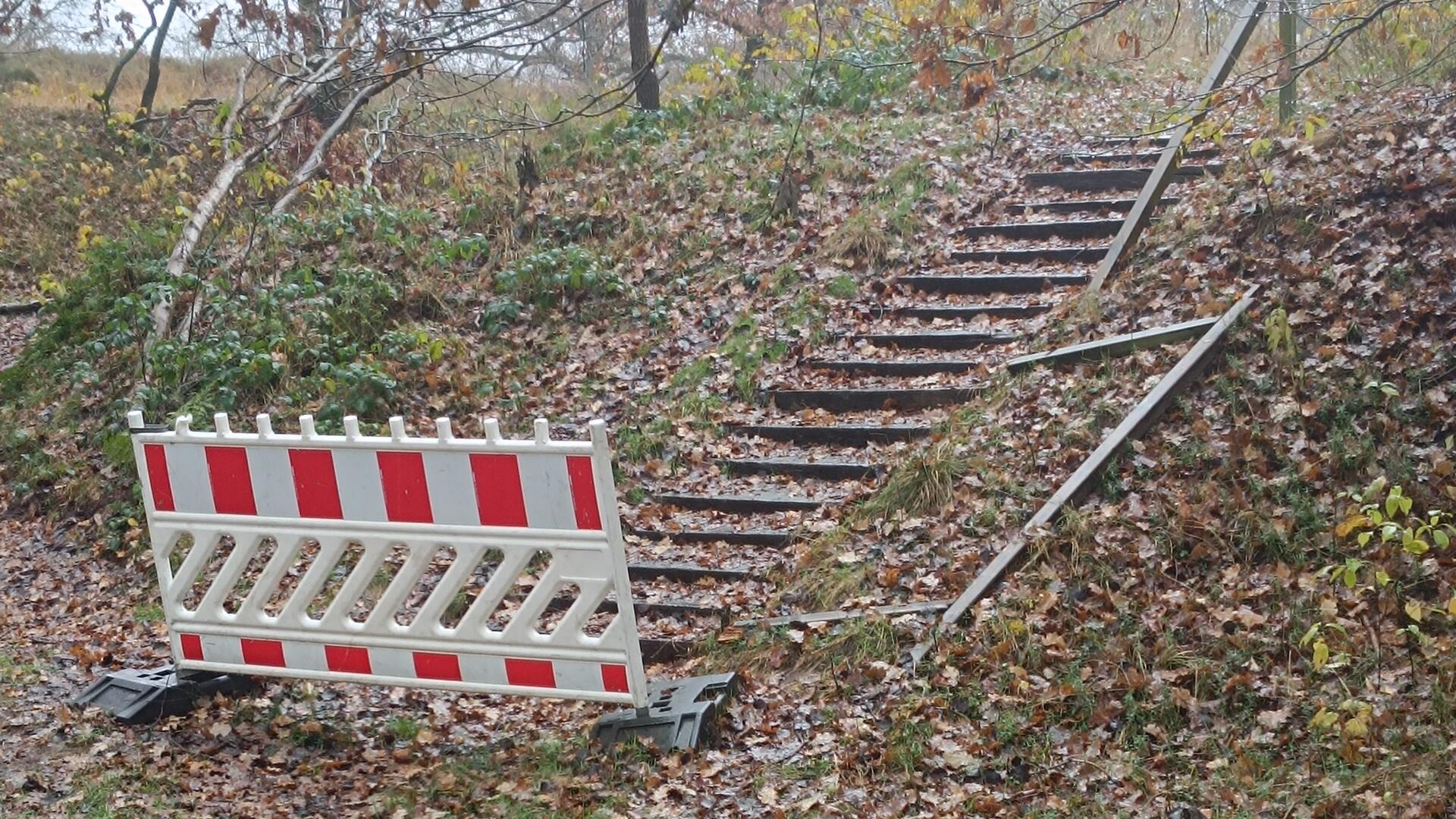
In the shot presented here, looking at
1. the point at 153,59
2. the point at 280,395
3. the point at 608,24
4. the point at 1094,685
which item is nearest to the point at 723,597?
the point at 1094,685

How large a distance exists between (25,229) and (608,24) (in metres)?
9.50

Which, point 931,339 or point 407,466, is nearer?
point 407,466

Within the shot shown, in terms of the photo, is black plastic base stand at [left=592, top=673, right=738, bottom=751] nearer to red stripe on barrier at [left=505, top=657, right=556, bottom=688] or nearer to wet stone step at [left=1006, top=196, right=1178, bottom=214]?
red stripe on barrier at [left=505, top=657, right=556, bottom=688]

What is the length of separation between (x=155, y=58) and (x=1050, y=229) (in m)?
12.8

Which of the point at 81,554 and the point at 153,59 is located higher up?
the point at 153,59

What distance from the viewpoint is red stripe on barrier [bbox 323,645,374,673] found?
536 centimetres

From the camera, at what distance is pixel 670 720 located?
527 cm

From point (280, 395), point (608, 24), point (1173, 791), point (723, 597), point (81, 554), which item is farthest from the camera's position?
point (608, 24)

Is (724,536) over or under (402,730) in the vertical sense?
over

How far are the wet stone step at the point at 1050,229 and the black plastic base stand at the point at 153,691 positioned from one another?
7669 mm

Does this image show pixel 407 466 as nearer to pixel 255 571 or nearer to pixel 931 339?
pixel 255 571

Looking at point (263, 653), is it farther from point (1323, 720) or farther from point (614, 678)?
point (1323, 720)

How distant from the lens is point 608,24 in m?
20.3

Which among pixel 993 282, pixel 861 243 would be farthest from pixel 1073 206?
pixel 861 243
